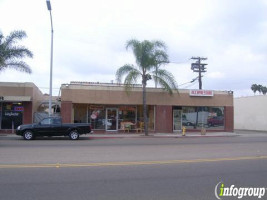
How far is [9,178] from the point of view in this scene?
25.7 feet

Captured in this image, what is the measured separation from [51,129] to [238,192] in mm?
16014

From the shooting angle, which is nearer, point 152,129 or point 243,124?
point 152,129

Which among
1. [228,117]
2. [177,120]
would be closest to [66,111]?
[177,120]

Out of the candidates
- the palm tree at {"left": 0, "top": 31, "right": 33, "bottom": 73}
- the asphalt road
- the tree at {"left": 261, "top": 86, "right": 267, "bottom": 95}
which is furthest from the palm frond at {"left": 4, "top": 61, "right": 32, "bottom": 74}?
the tree at {"left": 261, "top": 86, "right": 267, "bottom": 95}

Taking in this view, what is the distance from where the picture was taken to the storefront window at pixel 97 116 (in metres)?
27.1

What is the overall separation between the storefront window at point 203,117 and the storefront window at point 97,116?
25.4ft

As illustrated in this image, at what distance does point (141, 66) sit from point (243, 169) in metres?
16.8

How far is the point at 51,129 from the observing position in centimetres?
2078

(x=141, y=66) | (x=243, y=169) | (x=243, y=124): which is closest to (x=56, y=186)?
(x=243, y=169)

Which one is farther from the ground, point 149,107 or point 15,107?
point 149,107

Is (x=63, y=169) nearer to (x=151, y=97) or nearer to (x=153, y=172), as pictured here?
(x=153, y=172)

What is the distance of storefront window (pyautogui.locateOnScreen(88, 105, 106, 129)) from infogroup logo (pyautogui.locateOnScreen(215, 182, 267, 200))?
2053cm

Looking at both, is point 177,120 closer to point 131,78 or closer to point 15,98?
point 131,78

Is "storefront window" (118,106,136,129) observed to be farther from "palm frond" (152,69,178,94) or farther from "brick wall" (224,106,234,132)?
"brick wall" (224,106,234,132)
